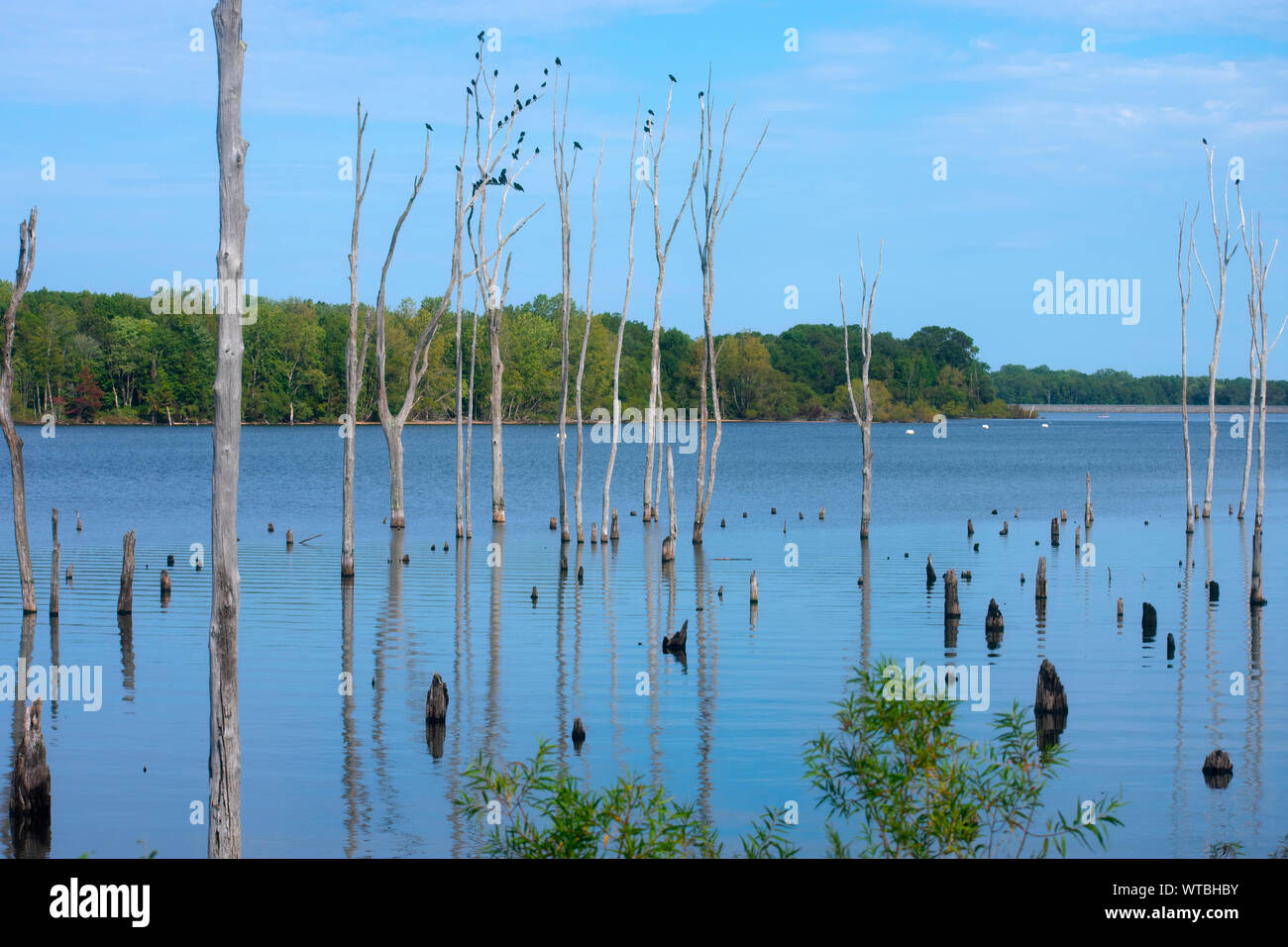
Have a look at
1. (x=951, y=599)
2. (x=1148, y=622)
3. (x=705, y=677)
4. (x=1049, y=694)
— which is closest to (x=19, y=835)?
(x=705, y=677)

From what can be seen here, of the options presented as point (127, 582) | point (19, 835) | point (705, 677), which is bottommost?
point (19, 835)

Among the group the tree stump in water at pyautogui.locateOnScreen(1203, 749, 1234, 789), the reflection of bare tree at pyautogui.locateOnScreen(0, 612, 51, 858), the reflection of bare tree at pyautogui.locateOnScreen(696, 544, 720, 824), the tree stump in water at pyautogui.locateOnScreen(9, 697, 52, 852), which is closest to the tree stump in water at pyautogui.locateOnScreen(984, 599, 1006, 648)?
the reflection of bare tree at pyautogui.locateOnScreen(696, 544, 720, 824)

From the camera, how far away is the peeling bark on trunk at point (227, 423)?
371 inches

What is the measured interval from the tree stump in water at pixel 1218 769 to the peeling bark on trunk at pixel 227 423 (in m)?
10.5

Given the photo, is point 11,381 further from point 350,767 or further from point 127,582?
point 350,767

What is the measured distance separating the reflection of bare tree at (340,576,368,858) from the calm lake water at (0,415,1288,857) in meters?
0.05

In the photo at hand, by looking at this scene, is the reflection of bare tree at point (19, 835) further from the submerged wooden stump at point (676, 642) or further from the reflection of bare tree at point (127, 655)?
the submerged wooden stump at point (676, 642)

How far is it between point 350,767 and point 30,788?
11.5ft

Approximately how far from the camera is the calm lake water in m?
13.3

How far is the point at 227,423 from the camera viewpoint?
30.9 feet

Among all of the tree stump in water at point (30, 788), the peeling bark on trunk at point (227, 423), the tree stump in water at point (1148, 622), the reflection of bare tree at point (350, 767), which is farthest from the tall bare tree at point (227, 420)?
the tree stump in water at point (1148, 622)

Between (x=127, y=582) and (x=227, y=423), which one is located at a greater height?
(x=227, y=423)

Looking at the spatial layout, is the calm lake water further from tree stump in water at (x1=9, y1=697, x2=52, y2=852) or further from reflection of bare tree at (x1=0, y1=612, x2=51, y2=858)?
tree stump in water at (x1=9, y1=697, x2=52, y2=852)
